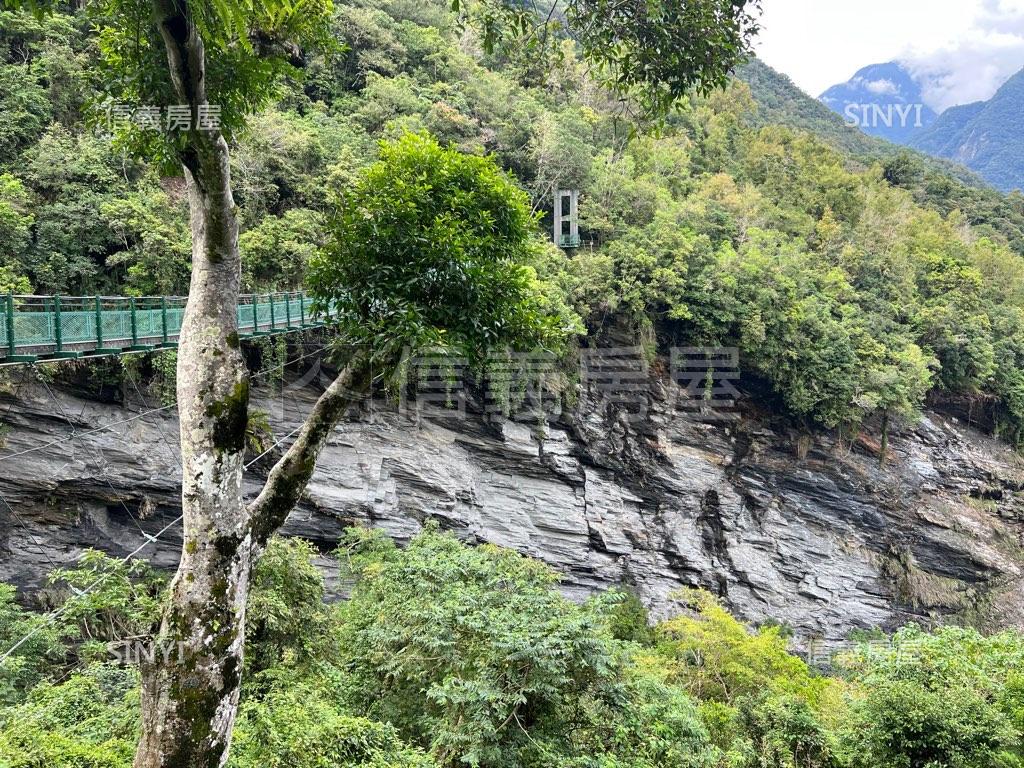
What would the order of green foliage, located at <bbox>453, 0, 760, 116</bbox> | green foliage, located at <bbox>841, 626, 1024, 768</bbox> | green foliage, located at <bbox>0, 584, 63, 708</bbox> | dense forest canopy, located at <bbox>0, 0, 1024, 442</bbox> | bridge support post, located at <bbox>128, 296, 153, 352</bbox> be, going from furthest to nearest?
1. dense forest canopy, located at <bbox>0, 0, 1024, 442</bbox>
2. bridge support post, located at <bbox>128, 296, 153, 352</bbox>
3. green foliage, located at <bbox>0, 584, 63, 708</bbox>
4. green foliage, located at <bbox>841, 626, 1024, 768</bbox>
5. green foliage, located at <bbox>453, 0, 760, 116</bbox>

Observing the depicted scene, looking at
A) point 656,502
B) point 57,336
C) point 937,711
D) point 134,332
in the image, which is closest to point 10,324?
point 57,336

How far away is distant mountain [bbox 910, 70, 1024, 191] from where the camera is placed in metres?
62.4

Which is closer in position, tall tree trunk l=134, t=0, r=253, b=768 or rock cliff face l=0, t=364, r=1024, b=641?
tall tree trunk l=134, t=0, r=253, b=768

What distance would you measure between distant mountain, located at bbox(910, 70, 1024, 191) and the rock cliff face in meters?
57.1

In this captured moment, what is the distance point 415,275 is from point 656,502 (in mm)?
15846

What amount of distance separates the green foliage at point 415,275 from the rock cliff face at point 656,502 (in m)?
9.83

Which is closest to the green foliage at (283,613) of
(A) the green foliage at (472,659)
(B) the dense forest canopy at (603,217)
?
(A) the green foliage at (472,659)

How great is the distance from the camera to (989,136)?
221ft

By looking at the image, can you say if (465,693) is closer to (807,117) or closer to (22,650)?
(22,650)

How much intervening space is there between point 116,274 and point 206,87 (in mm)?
10545

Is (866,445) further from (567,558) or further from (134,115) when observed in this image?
(134,115)

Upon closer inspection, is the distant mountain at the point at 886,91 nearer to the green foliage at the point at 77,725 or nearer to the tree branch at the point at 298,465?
the tree branch at the point at 298,465

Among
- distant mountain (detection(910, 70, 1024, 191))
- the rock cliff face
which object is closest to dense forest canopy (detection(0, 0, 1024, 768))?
the rock cliff face

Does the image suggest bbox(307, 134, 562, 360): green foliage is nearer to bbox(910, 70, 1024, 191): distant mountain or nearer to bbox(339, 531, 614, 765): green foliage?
bbox(339, 531, 614, 765): green foliage
